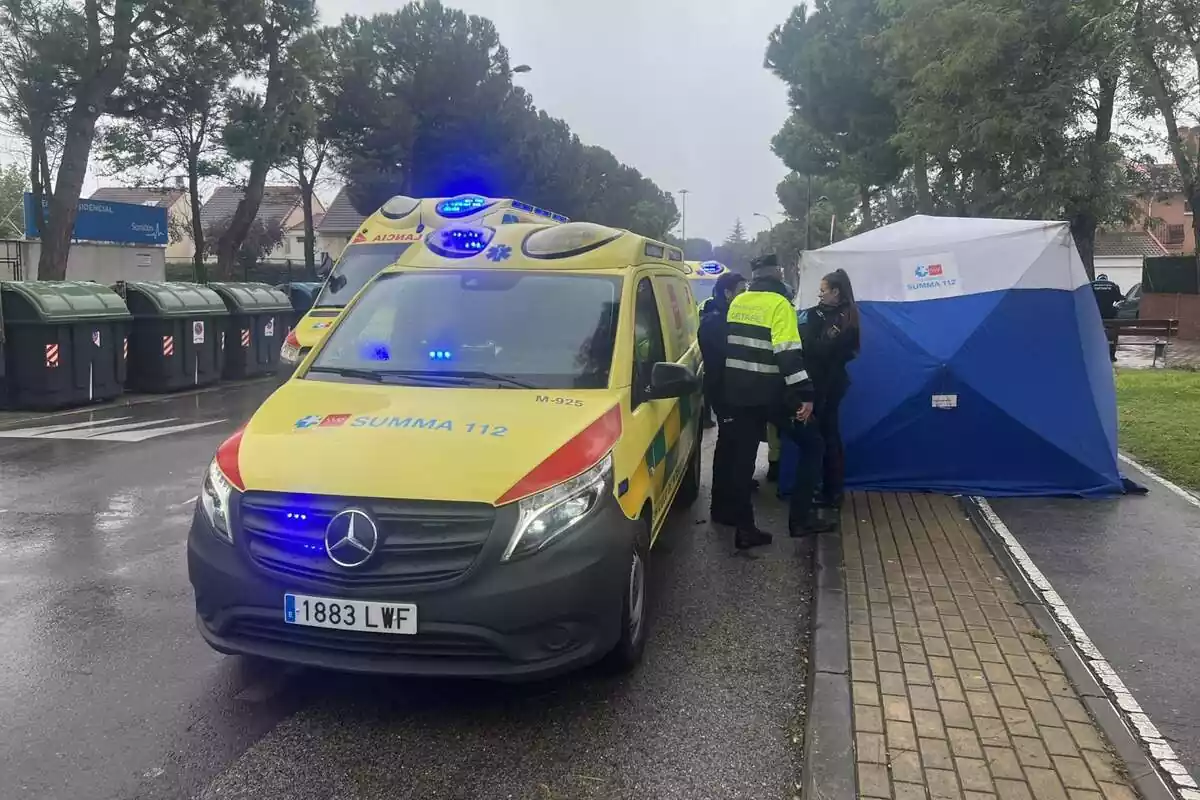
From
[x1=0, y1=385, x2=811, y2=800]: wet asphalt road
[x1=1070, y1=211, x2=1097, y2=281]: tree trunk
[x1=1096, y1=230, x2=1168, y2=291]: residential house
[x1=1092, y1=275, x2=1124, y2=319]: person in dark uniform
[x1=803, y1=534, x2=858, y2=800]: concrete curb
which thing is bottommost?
[x1=0, y1=385, x2=811, y2=800]: wet asphalt road

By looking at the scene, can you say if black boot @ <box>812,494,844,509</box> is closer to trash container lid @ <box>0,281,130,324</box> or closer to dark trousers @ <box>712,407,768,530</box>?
dark trousers @ <box>712,407,768,530</box>

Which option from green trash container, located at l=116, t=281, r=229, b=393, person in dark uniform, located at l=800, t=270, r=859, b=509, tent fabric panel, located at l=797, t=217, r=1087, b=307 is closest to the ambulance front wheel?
person in dark uniform, located at l=800, t=270, r=859, b=509

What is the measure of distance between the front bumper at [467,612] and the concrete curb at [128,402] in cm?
903

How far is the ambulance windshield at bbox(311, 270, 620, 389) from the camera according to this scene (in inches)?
187

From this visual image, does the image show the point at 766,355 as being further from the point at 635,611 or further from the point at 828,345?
the point at 635,611

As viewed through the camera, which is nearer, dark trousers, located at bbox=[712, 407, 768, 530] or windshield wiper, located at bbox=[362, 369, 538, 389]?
windshield wiper, located at bbox=[362, 369, 538, 389]

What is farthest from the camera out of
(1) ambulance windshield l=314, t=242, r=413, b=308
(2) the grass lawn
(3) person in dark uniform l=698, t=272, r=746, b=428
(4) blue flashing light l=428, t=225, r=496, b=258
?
(1) ambulance windshield l=314, t=242, r=413, b=308

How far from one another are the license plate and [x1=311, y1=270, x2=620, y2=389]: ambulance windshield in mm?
1352

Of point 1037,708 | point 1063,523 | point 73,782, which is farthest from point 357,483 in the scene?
point 1063,523

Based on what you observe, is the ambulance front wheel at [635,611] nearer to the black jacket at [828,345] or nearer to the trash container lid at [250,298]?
the black jacket at [828,345]

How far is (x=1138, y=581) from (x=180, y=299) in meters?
13.4

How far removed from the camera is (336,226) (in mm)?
67500

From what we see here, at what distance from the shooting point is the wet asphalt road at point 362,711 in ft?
11.4

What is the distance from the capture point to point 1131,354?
21422mm
